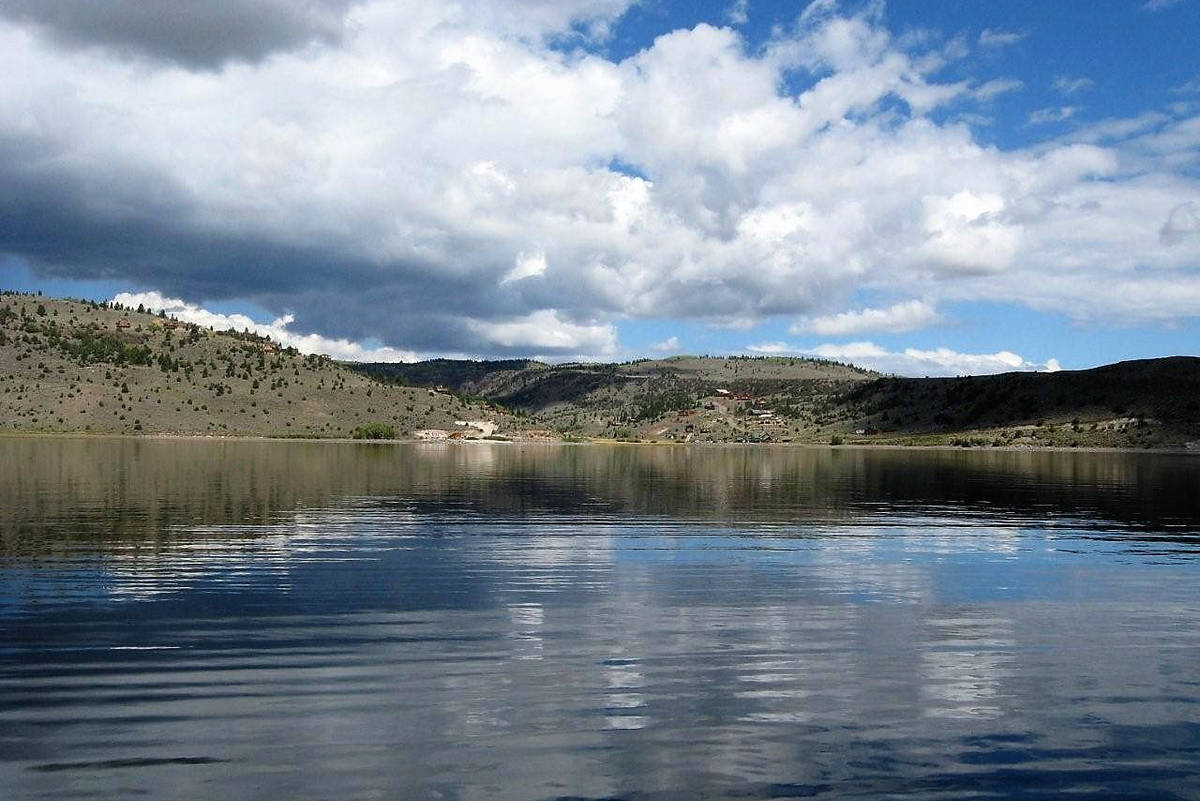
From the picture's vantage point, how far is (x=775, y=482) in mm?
61156

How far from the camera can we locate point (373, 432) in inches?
5955

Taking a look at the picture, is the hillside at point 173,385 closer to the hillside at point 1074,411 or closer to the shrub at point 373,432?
the shrub at point 373,432

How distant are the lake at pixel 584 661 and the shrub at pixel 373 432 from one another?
119053mm

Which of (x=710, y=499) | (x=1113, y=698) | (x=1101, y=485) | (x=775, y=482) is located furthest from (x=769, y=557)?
(x=1101, y=485)

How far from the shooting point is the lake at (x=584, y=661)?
1034cm

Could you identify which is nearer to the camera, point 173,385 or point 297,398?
point 173,385

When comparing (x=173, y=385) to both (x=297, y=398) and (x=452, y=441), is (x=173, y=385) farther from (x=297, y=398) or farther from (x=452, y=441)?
(x=452, y=441)

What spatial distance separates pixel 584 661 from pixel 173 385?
6369 inches

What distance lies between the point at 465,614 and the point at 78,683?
6.81 meters

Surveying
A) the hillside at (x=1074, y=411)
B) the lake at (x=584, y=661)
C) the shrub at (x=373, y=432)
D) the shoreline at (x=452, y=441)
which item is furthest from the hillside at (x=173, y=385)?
the lake at (x=584, y=661)

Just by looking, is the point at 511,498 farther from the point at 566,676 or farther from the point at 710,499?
the point at 566,676

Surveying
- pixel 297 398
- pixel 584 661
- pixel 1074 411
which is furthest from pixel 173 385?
pixel 584 661

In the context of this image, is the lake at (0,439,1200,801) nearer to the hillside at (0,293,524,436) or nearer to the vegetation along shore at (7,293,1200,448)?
the hillside at (0,293,524,436)

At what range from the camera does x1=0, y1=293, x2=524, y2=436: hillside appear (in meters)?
143
